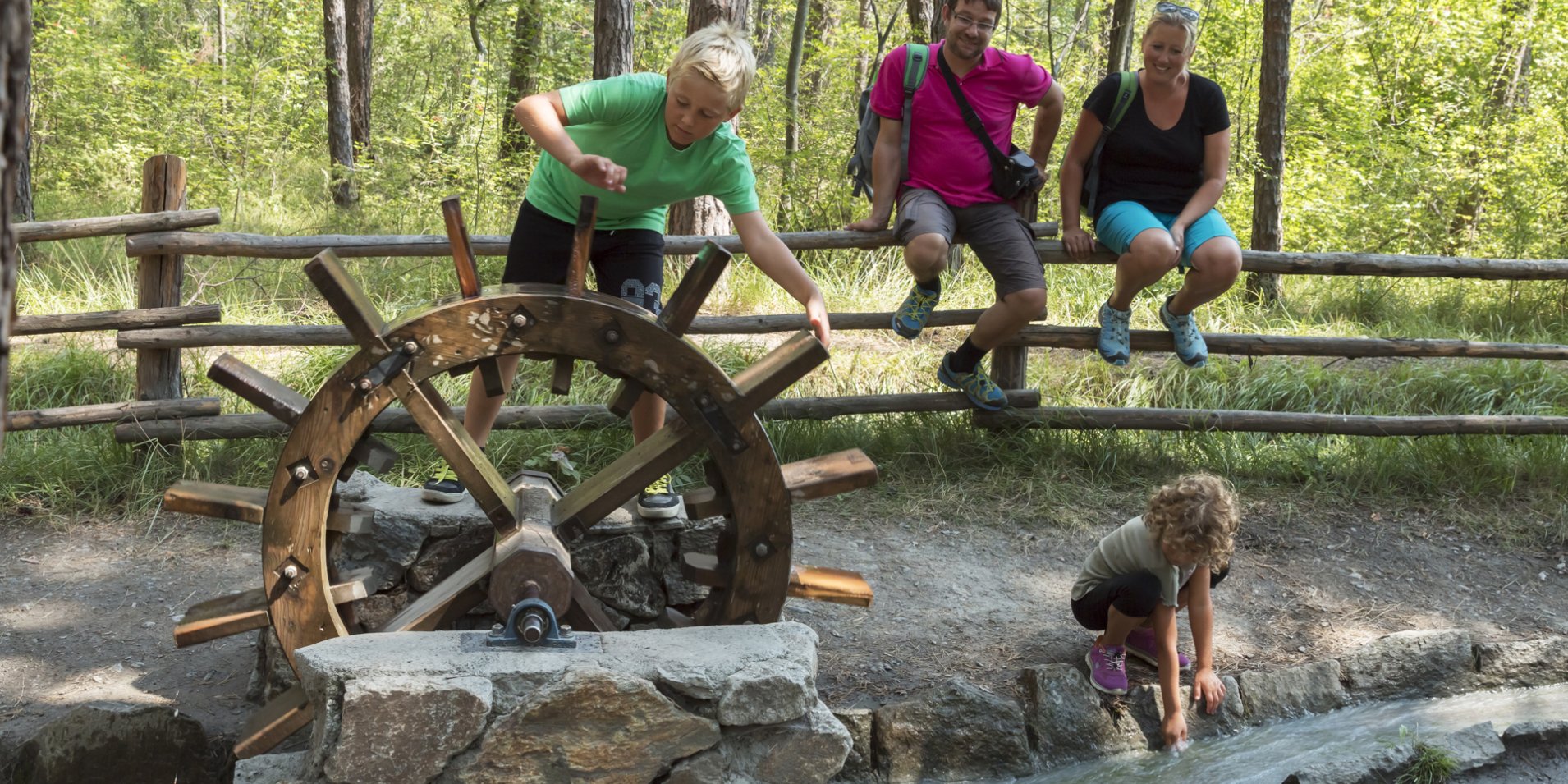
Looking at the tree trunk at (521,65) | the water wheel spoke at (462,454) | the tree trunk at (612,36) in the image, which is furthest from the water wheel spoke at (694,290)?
the tree trunk at (521,65)

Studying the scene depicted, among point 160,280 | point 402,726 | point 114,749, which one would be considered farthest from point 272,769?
point 160,280

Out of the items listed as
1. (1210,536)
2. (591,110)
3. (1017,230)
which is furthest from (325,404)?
(1017,230)

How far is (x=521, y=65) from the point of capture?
33.0 ft

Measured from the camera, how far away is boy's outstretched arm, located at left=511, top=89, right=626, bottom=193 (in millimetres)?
2908

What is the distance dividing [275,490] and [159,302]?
2.56 metres

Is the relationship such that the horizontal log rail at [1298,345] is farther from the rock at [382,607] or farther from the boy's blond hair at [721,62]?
the rock at [382,607]

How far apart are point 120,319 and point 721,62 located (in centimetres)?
321

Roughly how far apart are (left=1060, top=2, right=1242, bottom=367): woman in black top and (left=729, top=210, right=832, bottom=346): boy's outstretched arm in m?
1.91

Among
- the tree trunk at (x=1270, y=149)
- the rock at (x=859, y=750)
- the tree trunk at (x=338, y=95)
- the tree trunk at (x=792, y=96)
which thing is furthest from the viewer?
the tree trunk at (x=338, y=95)

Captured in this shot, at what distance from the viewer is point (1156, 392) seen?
5.96 meters

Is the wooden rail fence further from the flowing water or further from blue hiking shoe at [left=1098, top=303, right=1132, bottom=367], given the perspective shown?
the flowing water

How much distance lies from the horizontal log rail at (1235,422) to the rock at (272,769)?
3.36m

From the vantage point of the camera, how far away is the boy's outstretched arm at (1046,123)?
4668 mm

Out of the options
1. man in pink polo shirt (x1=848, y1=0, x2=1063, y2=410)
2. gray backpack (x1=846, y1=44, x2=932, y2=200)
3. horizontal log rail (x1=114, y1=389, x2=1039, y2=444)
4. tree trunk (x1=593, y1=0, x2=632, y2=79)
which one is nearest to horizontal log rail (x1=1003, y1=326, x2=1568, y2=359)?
horizontal log rail (x1=114, y1=389, x2=1039, y2=444)
